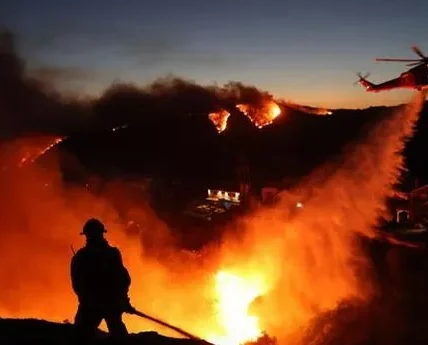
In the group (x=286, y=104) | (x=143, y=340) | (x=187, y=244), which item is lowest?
(x=143, y=340)

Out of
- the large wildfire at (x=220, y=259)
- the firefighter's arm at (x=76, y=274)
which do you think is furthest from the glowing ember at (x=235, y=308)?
the firefighter's arm at (x=76, y=274)

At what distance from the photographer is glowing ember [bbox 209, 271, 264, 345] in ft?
57.9

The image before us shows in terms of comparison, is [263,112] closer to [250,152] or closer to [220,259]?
[220,259]

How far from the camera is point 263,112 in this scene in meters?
14.0

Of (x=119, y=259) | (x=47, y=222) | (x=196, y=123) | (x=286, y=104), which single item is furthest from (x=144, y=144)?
(x=119, y=259)

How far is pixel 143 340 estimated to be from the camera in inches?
356

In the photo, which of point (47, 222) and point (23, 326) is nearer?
point (23, 326)

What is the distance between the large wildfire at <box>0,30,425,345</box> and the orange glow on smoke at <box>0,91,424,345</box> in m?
0.05

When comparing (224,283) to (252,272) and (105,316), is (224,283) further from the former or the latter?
(105,316)

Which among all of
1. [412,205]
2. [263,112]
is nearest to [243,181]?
[412,205]

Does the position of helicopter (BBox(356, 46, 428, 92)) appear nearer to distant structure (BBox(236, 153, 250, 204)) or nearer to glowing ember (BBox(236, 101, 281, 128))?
glowing ember (BBox(236, 101, 281, 128))

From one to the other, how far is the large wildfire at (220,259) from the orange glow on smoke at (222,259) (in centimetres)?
5

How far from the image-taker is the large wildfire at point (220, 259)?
19.0 meters

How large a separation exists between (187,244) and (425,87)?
65.7ft
